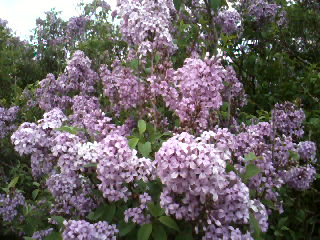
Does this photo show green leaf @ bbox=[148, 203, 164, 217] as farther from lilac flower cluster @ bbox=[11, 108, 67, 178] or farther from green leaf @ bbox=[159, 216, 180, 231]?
lilac flower cluster @ bbox=[11, 108, 67, 178]

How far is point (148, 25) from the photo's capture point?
360 centimetres

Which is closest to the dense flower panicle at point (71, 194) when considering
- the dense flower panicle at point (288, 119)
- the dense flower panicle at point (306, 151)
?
the dense flower panicle at point (288, 119)

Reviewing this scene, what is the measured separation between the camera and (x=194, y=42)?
5211 millimetres

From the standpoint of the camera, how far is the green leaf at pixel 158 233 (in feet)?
7.78

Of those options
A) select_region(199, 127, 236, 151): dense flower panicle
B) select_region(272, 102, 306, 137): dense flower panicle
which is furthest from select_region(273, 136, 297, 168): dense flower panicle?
select_region(199, 127, 236, 151): dense flower panicle

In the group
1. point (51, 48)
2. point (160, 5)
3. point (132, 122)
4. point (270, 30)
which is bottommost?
point (132, 122)

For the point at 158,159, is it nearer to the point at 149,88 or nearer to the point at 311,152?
the point at 149,88

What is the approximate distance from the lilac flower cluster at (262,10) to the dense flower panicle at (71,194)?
3.93m

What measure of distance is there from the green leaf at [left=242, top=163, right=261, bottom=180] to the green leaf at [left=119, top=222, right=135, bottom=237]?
712 millimetres

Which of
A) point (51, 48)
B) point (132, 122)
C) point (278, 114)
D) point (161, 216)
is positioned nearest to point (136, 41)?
point (132, 122)

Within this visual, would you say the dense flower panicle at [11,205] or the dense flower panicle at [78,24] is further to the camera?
the dense flower panicle at [78,24]

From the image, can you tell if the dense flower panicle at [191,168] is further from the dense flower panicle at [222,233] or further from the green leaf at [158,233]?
the green leaf at [158,233]

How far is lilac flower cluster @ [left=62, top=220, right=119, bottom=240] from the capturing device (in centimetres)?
235

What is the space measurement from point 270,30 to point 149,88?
3.26 metres
